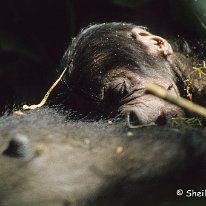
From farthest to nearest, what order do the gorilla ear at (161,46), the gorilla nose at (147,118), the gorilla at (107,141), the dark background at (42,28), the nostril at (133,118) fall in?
the dark background at (42,28), the gorilla ear at (161,46), the gorilla nose at (147,118), the nostril at (133,118), the gorilla at (107,141)

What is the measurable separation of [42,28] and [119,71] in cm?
161

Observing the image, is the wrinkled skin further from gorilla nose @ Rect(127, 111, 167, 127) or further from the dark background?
the dark background

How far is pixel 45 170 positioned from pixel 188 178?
55 centimetres

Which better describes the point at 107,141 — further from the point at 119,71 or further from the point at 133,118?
the point at 119,71

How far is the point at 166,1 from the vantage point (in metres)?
3.71

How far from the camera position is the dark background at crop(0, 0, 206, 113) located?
3.79m

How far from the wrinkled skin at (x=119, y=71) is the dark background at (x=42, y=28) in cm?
70

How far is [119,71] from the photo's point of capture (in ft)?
9.18

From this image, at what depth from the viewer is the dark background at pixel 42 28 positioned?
12.4ft

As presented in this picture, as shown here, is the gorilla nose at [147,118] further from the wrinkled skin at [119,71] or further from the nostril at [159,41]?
the nostril at [159,41]

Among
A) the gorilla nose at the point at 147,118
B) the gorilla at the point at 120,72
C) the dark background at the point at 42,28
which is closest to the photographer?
the gorilla nose at the point at 147,118

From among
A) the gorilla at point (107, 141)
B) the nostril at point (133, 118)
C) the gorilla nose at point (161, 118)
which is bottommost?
the gorilla nose at point (161, 118)

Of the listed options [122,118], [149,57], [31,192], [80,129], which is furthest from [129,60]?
[31,192]

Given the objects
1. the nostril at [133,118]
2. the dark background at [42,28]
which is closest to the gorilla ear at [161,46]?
the dark background at [42,28]
